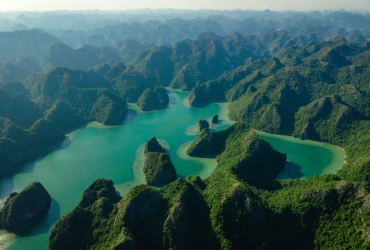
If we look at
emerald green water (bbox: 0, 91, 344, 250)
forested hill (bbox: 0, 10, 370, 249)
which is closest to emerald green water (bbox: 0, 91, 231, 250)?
emerald green water (bbox: 0, 91, 344, 250)

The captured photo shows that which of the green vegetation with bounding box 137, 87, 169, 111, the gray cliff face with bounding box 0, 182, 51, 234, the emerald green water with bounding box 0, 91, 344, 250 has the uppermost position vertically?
the gray cliff face with bounding box 0, 182, 51, 234

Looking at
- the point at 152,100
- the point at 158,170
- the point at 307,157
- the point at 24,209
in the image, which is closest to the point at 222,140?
the point at 158,170

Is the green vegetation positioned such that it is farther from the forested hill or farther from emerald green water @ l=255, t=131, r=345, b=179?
emerald green water @ l=255, t=131, r=345, b=179

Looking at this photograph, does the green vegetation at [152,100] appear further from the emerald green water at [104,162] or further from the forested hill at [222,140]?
the emerald green water at [104,162]

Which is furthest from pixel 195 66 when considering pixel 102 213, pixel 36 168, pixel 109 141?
pixel 102 213

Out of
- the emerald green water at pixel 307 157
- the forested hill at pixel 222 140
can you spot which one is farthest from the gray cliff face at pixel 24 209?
the emerald green water at pixel 307 157

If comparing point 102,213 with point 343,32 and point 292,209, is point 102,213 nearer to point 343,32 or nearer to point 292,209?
point 292,209
